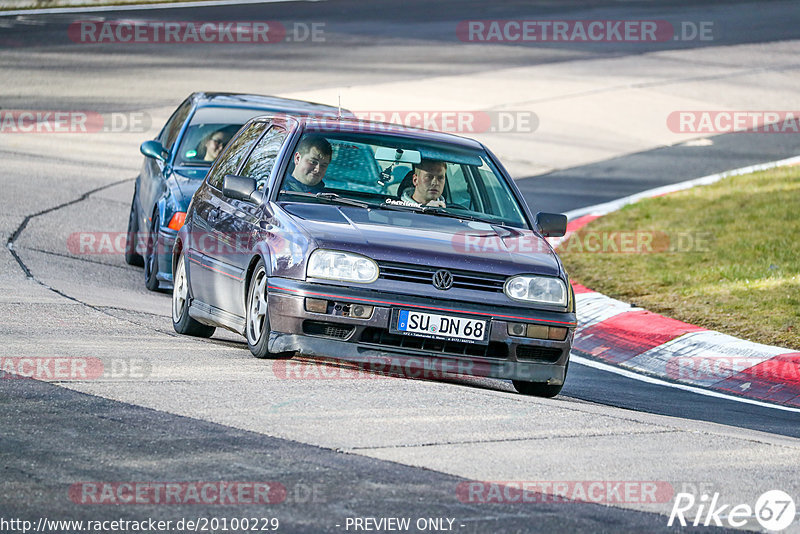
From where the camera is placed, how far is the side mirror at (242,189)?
28.6 feet

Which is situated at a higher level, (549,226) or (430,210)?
(430,210)

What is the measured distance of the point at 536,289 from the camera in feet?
26.4

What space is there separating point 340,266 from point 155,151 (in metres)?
4.96

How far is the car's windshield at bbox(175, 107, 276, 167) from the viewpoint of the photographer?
1248 cm

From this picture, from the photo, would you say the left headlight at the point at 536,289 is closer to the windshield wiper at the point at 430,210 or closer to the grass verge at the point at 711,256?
the windshield wiper at the point at 430,210

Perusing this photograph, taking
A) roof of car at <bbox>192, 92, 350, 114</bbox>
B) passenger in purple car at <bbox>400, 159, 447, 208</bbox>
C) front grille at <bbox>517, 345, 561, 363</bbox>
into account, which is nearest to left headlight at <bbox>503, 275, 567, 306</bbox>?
front grille at <bbox>517, 345, 561, 363</bbox>

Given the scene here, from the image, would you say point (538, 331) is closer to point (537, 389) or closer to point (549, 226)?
point (537, 389)

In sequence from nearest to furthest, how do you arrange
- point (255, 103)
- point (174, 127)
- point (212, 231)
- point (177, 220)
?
point (212, 231), point (177, 220), point (255, 103), point (174, 127)

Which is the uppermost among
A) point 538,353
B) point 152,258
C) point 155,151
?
point 155,151

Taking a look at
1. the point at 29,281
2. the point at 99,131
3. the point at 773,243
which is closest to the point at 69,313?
the point at 29,281

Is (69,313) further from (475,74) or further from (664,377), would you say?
(475,74)

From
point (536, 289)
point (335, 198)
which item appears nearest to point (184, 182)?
point (335, 198)

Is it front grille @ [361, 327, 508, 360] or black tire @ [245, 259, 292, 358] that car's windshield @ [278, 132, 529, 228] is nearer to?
black tire @ [245, 259, 292, 358]

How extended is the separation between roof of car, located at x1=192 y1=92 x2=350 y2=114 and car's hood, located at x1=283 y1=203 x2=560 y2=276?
4298mm
